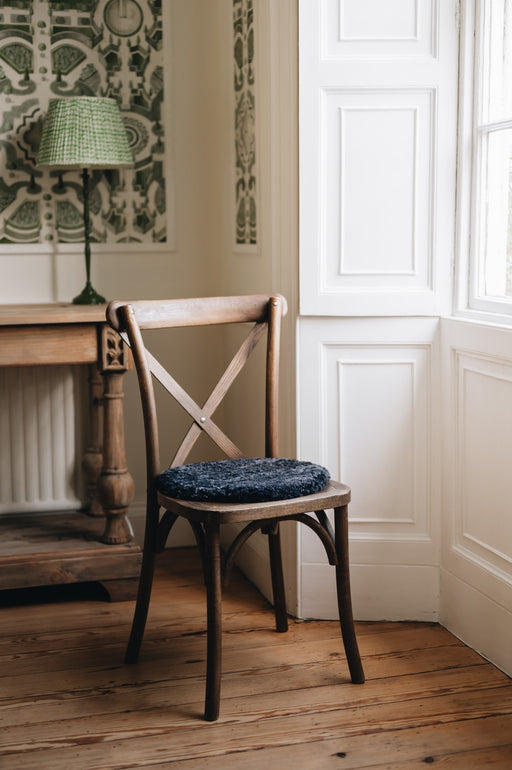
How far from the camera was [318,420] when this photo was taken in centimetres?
276

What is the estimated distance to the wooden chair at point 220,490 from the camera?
85.6 inches

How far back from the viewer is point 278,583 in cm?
268

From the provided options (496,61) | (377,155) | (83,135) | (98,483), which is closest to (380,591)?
(98,483)

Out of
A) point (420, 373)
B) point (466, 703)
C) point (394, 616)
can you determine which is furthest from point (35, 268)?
point (466, 703)

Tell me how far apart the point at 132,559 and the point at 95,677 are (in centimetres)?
58

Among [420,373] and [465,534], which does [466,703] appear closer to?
[465,534]

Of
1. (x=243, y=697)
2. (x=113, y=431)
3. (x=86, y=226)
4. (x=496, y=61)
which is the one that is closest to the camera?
(x=243, y=697)

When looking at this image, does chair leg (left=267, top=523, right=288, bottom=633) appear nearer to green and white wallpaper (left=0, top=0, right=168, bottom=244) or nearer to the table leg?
the table leg

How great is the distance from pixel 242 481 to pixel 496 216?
1060 millimetres

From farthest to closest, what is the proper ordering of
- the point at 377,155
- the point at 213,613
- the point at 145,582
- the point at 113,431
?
the point at 113,431 → the point at 377,155 → the point at 145,582 → the point at 213,613

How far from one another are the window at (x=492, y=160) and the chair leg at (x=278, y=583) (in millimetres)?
884

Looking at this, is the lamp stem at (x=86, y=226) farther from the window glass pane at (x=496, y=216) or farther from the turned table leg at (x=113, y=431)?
the window glass pane at (x=496, y=216)

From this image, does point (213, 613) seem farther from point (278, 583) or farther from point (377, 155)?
point (377, 155)

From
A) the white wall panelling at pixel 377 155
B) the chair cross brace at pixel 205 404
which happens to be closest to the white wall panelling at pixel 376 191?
the white wall panelling at pixel 377 155
